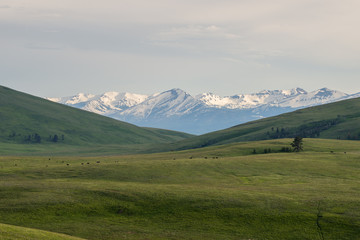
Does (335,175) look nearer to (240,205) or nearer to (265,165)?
(265,165)

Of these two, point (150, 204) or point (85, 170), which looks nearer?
point (150, 204)

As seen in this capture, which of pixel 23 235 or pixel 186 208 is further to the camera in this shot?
pixel 186 208

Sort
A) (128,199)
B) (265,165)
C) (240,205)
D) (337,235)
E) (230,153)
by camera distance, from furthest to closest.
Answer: (230,153), (265,165), (128,199), (240,205), (337,235)

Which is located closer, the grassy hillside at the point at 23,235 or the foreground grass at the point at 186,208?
the grassy hillside at the point at 23,235

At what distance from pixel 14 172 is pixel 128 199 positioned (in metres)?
49.0

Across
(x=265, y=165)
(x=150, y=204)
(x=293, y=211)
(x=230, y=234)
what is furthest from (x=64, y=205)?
(x=265, y=165)

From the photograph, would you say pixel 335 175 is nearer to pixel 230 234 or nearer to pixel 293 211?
pixel 293 211

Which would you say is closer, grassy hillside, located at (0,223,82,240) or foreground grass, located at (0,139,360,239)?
grassy hillside, located at (0,223,82,240)

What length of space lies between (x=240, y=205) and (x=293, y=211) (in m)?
8.91

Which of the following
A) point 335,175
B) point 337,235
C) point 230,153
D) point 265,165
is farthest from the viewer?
point 230,153

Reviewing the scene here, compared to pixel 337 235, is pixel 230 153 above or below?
above

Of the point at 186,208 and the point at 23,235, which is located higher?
the point at 23,235

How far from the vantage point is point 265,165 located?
121062mm

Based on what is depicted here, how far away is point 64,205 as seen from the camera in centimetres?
6950
